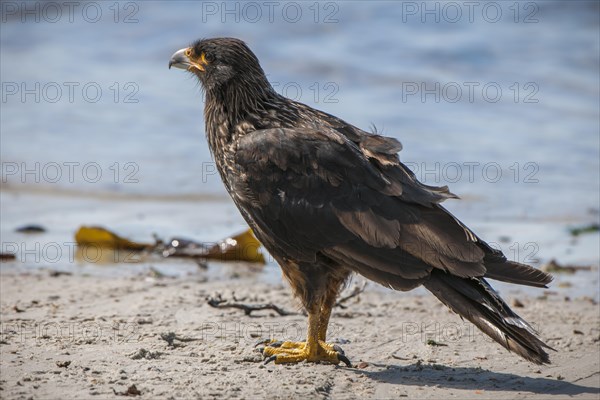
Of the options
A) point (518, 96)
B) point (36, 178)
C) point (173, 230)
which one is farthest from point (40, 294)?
point (518, 96)

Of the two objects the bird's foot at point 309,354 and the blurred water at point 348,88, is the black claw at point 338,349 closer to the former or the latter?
the bird's foot at point 309,354

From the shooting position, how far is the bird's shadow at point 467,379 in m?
5.82

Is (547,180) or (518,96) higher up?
(518,96)

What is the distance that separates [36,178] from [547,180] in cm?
625

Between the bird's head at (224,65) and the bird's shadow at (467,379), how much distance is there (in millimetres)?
2246

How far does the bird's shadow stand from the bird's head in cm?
225

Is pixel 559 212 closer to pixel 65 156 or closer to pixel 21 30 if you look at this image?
pixel 65 156

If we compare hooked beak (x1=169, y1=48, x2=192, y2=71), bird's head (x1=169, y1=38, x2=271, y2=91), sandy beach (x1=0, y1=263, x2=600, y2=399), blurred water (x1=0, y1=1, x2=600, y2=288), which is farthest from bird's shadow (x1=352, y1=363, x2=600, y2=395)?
blurred water (x1=0, y1=1, x2=600, y2=288)

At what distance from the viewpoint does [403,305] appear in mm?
7805

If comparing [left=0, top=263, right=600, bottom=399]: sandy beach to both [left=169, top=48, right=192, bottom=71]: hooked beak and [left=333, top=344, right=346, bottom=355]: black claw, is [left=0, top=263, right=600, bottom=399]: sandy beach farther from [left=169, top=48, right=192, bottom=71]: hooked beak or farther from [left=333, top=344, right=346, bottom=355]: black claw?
[left=169, top=48, right=192, bottom=71]: hooked beak

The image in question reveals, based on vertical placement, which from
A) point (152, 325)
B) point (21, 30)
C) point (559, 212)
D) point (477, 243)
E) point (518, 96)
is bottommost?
point (152, 325)

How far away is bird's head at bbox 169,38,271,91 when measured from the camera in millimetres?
7047

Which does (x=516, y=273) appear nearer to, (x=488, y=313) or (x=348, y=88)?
(x=488, y=313)

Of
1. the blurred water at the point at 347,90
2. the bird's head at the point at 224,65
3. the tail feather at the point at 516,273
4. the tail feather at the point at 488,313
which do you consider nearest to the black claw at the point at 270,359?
the tail feather at the point at 488,313
